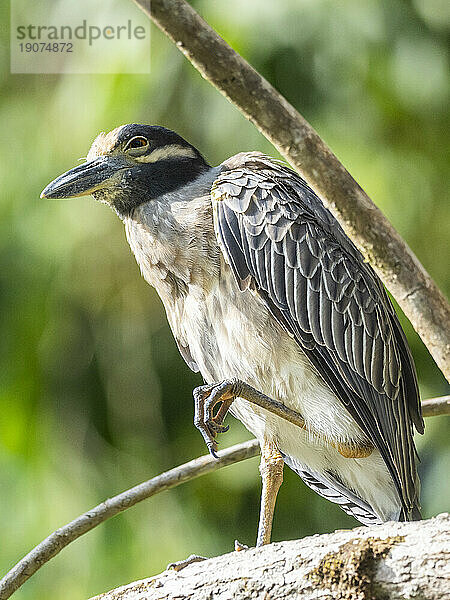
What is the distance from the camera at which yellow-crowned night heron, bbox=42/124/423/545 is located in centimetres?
195

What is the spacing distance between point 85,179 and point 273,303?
0.54m

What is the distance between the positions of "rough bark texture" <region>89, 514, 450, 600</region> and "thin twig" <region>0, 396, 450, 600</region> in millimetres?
396

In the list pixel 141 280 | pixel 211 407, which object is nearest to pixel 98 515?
pixel 211 407

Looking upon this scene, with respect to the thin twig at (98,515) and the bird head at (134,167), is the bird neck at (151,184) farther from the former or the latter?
the thin twig at (98,515)

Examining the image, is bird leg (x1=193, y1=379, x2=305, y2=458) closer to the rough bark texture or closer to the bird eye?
the rough bark texture

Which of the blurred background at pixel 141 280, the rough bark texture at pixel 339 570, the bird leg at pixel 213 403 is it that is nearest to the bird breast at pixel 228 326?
the bird leg at pixel 213 403

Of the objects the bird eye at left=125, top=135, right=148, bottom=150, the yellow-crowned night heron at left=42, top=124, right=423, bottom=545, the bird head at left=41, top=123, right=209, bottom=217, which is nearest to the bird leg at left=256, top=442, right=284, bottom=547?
the yellow-crowned night heron at left=42, top=124, right=423, bottom=545

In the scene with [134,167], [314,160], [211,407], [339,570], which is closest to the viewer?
[314,160]

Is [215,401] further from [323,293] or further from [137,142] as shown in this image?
[137,142]

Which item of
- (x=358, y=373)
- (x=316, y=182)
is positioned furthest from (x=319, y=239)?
(x=316, y=182)

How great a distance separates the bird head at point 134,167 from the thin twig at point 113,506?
67cm

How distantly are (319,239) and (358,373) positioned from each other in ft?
1.12

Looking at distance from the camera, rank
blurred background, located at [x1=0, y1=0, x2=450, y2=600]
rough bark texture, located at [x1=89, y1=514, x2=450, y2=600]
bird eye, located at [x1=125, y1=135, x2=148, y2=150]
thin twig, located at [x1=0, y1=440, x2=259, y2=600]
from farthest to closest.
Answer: blurred background, located at [x1=0, y1=0, x2=450, y2=600] < bird eye, located at [x1=125, y1=135, x2=148, y2=150] < thin twig, located at [x1=0, y1=440, x2=259, y2=600] < rough bark texture, located at [x1=89, y1=514, x2=450, y2=600]

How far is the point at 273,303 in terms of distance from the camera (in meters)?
1.95
